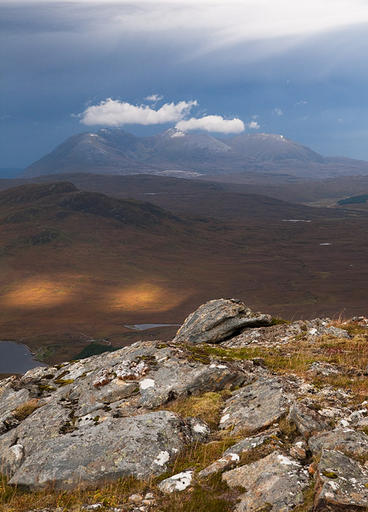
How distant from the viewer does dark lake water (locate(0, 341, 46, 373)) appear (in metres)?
102

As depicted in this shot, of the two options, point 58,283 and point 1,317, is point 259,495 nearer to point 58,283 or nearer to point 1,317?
point 1,317

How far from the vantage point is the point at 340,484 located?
6711 millimetres

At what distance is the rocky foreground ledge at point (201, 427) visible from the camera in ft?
24.5

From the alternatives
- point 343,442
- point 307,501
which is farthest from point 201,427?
point 307,501

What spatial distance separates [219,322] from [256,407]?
36.3 ft

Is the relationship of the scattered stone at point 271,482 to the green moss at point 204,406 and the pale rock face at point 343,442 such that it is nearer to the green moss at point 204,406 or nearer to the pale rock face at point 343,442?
the pale rock face at point 343,442

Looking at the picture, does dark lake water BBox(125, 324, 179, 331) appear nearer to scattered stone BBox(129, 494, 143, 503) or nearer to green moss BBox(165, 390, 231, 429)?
green moss BBox(165, 390, 231, 429)

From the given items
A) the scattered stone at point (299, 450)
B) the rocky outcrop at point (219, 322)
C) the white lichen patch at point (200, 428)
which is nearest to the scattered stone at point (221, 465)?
the scattered stone at point (299, 450)

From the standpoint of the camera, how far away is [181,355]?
14547mm

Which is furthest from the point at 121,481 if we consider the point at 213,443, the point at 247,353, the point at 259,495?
the point at 247,353

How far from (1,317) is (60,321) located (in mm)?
22728

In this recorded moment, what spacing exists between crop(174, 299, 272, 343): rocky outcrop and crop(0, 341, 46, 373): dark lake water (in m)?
88.0

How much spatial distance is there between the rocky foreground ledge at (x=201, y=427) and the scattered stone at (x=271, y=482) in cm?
2

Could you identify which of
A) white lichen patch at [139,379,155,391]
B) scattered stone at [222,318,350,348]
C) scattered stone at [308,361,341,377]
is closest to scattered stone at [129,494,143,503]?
white lichen patch at [139,379,155,391]
